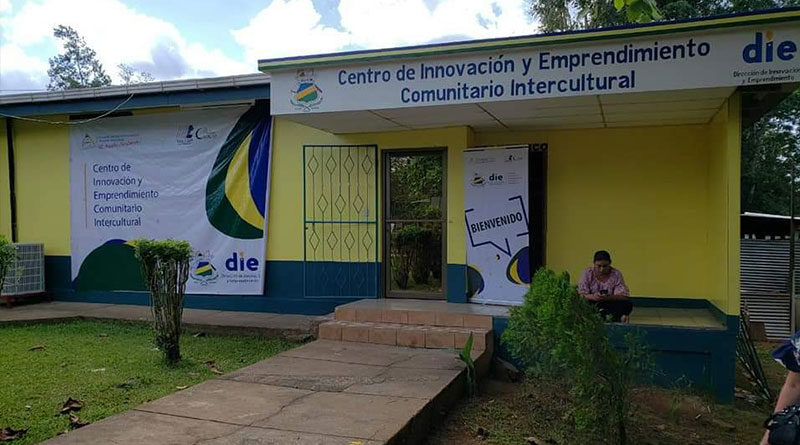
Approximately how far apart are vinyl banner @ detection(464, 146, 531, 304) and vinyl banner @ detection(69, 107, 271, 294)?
2.84 m

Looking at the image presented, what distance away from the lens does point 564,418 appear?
379 centimetres

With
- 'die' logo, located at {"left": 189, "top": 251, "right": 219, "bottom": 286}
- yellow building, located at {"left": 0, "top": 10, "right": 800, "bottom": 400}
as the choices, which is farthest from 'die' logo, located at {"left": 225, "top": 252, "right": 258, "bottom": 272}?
'die' logo, located at {"left": 189, "top": 251, "right": 219, "bottom": 286}

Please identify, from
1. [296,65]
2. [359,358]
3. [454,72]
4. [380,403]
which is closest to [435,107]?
[454,72]

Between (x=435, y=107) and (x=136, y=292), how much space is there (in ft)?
18.0

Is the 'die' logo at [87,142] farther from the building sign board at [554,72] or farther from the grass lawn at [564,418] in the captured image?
the grass lawn at [564,418]

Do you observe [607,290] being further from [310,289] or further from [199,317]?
[199,317]

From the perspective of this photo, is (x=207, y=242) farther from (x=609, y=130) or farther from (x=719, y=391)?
(x=719, y=391)

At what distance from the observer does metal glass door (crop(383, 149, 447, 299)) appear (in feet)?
23.9

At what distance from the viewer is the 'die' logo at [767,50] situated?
4.58m

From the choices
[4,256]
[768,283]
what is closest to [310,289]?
[4,256]

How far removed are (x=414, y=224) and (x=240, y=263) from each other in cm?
251

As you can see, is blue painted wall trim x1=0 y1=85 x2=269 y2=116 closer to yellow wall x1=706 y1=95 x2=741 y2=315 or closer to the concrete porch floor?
the concrete porch floor

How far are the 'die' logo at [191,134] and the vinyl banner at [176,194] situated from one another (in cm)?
1

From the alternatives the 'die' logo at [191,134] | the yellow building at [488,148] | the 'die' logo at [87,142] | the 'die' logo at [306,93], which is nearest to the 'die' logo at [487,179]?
the yellow building at [488,148]
